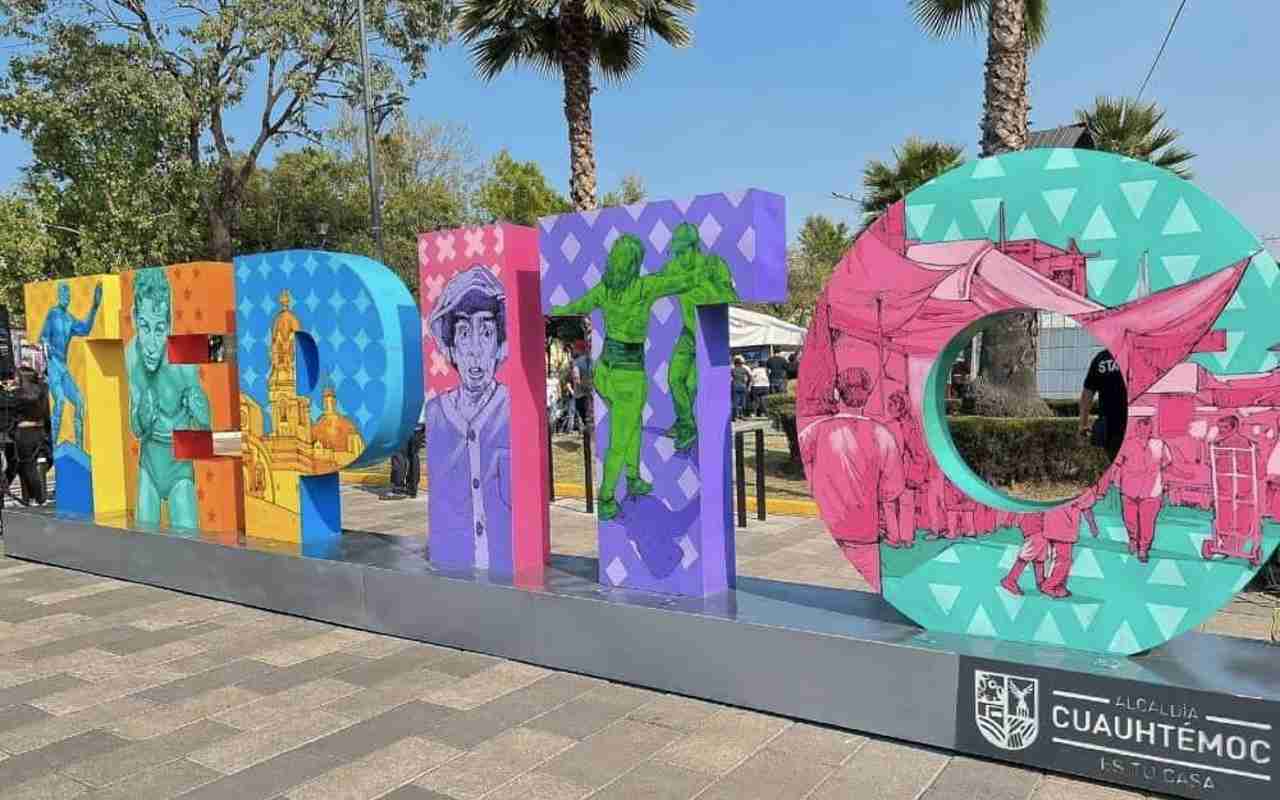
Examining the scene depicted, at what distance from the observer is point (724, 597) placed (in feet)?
17.4

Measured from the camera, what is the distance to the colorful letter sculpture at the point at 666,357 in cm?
514

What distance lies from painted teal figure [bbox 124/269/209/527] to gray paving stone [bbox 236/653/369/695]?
8.84 feet

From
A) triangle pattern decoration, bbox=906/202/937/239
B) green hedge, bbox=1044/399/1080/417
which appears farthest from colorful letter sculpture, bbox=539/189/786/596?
green hedge, bbox=1044/399/1080/417

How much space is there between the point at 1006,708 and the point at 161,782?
3.64 m

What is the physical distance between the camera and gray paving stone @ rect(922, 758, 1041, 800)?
3.88 m

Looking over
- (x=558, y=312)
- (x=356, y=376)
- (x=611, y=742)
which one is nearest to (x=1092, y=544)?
(x=611, y=742)

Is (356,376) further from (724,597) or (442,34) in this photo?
(442,34)

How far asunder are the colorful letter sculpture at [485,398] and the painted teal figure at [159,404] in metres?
2.44

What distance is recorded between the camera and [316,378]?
7086 millimetres

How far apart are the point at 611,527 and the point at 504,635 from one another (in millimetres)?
909

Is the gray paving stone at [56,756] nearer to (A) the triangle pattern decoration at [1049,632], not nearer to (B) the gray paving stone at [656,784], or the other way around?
(B) the gray paving stone at [656,784]

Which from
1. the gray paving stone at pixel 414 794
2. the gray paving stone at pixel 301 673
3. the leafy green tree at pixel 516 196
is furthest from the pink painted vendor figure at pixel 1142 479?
the leafy green tree at pixel 516 196

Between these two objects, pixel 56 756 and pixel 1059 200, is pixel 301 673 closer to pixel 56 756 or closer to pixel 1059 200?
pixel 56 756

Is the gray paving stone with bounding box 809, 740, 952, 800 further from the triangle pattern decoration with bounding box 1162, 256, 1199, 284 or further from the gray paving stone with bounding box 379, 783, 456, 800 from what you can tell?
the triangle pattern decoration with bounding box 1162, 256, 1199, 284
